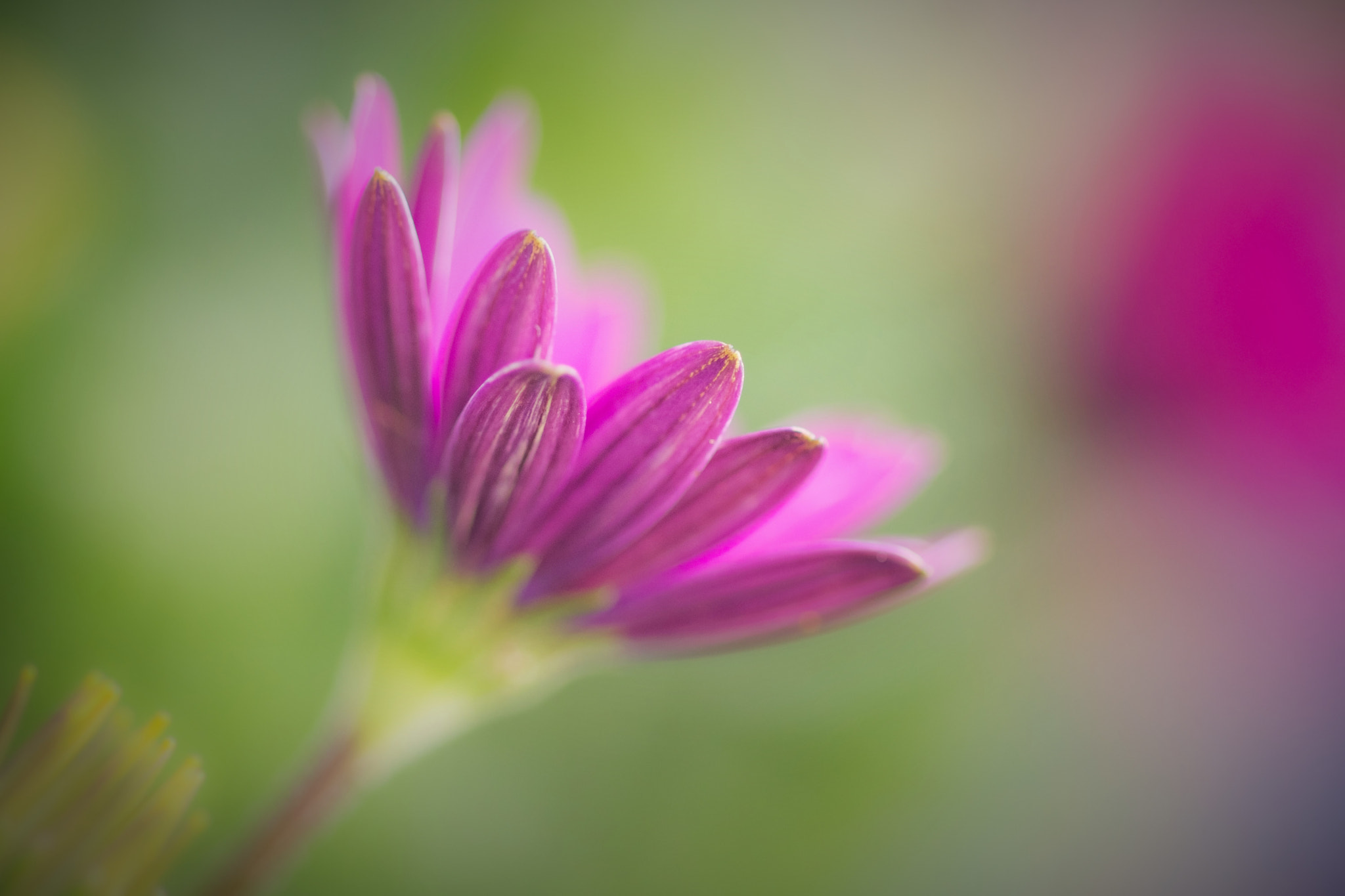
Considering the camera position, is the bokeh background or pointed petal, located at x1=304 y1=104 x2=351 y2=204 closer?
pointed petal, located at x1=304 y1=104 x2=351 y2=204

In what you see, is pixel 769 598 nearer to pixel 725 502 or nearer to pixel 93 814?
pixel 725 502

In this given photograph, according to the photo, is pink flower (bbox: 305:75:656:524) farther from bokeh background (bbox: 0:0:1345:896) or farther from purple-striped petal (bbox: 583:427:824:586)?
bokeh background (bbox: 0:0:1345:896)

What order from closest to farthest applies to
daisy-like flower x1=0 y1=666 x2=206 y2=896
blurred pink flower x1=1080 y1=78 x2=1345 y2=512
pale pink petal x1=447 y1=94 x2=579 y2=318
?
daisy-like flower x1=0 y1=666 x2=206 y2=896 < pale pink petal x1=447 y1=94 x2=579 y2=318 < blurred pink flower x1=1080 y1=78 x2=1345 y2=512

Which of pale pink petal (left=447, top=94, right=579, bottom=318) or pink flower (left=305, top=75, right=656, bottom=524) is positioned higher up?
pale pink petal (left=447, top=94, right=579, bottom=318)

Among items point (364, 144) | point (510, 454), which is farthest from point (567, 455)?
point (364, 144)

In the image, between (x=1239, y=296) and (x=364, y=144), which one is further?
(x=1239, y=296)

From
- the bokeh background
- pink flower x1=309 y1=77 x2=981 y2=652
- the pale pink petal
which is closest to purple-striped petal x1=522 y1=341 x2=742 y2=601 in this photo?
pink flower x1=309 y1=77 x2=981 y2=652

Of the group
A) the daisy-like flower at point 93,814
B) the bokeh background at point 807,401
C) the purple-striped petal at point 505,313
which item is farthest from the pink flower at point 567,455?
the bokeh background at point 807,401
